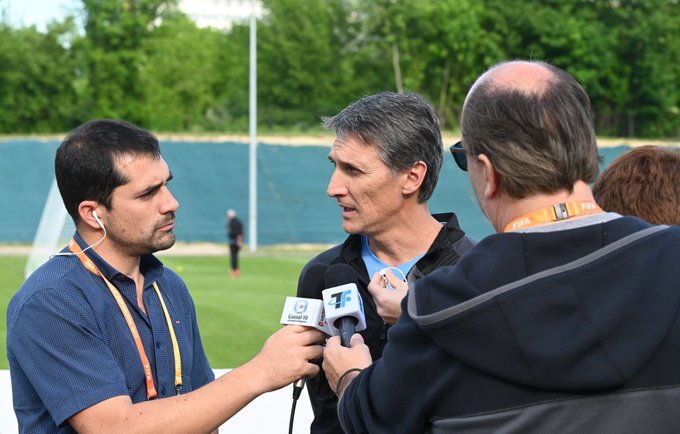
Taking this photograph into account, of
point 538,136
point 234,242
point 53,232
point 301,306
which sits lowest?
point 234,242

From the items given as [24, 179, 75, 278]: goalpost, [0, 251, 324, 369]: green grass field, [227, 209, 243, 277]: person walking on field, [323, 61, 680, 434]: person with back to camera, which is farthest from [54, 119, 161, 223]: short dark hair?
[227, 209, 243, 277]: person walking on field

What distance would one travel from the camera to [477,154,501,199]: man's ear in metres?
2.20

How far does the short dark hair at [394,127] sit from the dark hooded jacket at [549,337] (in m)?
1.41

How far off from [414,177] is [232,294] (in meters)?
15.6

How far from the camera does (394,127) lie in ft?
11.5

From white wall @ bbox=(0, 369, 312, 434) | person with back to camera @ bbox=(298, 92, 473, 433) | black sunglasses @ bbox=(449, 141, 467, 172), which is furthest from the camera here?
white wall @ bbox=(0, 369, 312, 434)

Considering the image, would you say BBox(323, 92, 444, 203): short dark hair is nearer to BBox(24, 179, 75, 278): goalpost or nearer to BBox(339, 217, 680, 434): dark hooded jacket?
BBox(339, 217, 680, 434): dark hooded jacket

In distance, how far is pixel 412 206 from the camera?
144 inches

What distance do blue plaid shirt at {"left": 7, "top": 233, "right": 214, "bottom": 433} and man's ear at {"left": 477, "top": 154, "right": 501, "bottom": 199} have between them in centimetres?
136

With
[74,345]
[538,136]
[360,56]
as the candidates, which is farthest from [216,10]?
[538,136]

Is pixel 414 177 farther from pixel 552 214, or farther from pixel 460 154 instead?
pixel 552 214

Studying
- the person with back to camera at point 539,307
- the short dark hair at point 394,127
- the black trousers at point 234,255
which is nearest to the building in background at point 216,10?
the black trousers at point 234,255

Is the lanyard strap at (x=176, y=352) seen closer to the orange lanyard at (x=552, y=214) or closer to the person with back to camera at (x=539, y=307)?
the person with back to camera at (x=539, y=307)

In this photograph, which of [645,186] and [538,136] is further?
[645,186]
